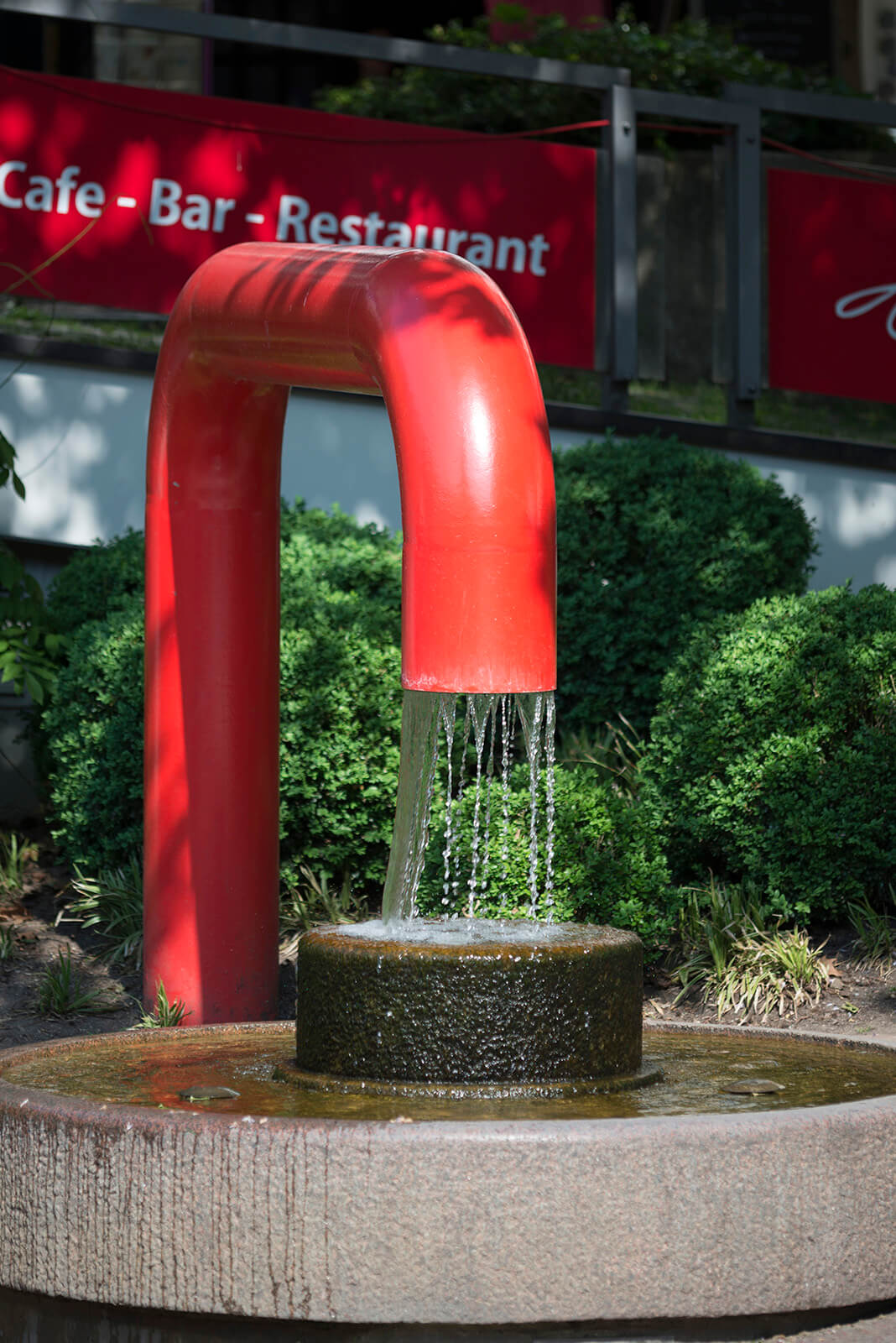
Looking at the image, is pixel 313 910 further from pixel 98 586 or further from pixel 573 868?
pixel 98 586

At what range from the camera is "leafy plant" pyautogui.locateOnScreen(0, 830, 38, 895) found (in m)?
7.56

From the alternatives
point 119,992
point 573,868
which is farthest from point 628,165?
point 119,992

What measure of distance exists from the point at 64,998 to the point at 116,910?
31.9 inches

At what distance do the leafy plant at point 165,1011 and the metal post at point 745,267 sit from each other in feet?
16.5

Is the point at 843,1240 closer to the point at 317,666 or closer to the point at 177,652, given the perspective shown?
the point at 177,652

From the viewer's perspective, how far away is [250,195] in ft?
28.6

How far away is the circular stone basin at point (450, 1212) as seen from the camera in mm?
3262

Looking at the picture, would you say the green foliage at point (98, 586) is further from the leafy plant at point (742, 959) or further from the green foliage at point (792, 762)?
the leafy plant at point (742, 959)

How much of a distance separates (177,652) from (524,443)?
6.49 feet

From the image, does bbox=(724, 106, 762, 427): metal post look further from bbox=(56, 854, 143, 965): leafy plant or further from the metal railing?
bbox=(56, 854, 143, 965): leafy plant

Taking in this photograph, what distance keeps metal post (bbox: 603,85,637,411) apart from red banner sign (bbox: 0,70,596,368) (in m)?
0.11

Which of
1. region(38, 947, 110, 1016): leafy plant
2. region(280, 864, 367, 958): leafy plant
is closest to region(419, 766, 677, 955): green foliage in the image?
region(280, 864, 367, 958): leafy plant

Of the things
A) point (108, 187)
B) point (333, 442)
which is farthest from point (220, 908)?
point (108, 187)

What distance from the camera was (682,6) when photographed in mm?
15969
